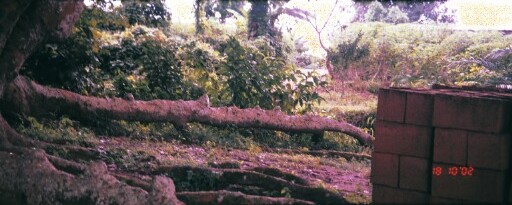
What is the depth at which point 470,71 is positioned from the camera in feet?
39.9

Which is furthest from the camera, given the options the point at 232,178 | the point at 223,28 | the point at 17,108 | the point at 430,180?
the point at 223,28

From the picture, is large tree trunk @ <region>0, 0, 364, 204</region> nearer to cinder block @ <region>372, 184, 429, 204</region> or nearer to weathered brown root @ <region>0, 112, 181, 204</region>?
weathered brown root @ <region>0, 112, 181, 204</region>

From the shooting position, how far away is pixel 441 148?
165 inches

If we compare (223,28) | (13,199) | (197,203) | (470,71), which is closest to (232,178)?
(197,203)

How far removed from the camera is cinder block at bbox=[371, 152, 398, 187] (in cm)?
438

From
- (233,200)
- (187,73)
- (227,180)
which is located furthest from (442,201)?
(187,73)

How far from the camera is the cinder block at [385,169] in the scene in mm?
4379

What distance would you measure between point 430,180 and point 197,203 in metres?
1.57

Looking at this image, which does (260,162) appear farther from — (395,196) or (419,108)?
(419,108)

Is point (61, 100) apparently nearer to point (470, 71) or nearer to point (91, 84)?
point (91, 84)

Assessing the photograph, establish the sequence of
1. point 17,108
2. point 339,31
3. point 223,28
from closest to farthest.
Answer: point 17,108 → point 223,28 → point 339,31

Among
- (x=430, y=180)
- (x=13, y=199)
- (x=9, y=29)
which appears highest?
(x=9, y=29)

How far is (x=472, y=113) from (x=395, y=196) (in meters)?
0.72
